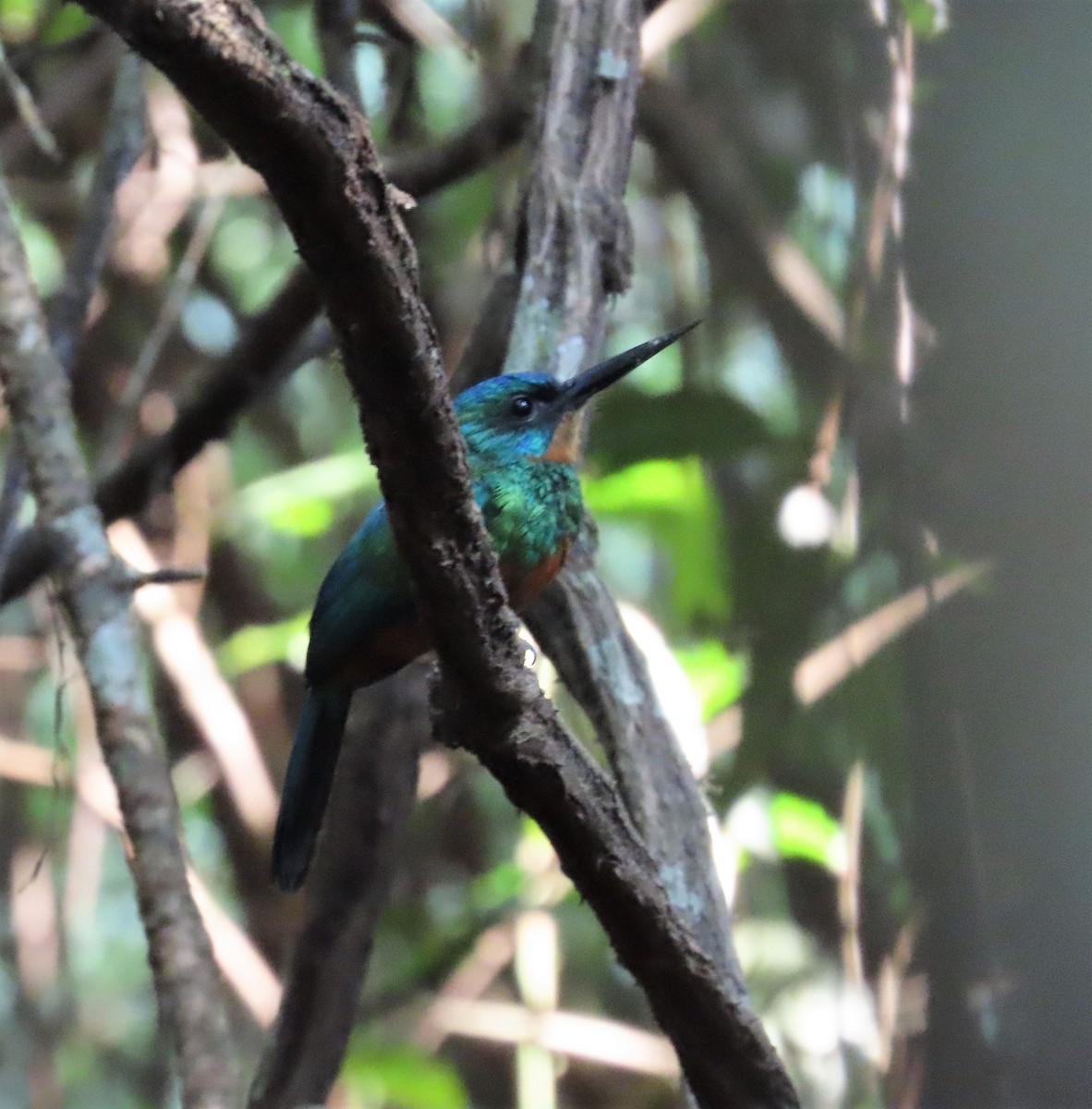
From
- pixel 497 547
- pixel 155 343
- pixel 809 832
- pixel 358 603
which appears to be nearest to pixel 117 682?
pixel 358 603

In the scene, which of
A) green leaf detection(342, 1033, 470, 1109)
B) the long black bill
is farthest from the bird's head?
green leaf detection(342, 1033, 470, 1109)

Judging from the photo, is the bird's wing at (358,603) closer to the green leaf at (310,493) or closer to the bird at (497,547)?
the bird at (497,547)

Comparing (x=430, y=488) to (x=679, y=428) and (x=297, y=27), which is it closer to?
(x=679, y=428)

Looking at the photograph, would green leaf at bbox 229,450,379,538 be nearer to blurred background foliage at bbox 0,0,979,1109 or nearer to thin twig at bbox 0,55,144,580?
blurred background foliage at bbox 0,0,979,1109

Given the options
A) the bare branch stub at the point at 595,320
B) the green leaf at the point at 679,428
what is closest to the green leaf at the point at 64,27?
the bare branch stub at the point at 595,320

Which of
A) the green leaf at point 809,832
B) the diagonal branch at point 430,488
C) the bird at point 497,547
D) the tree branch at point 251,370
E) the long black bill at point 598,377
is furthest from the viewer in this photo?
the tree branch at point 251,370

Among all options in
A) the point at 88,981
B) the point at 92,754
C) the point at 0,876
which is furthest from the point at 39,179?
the point at 88,981
